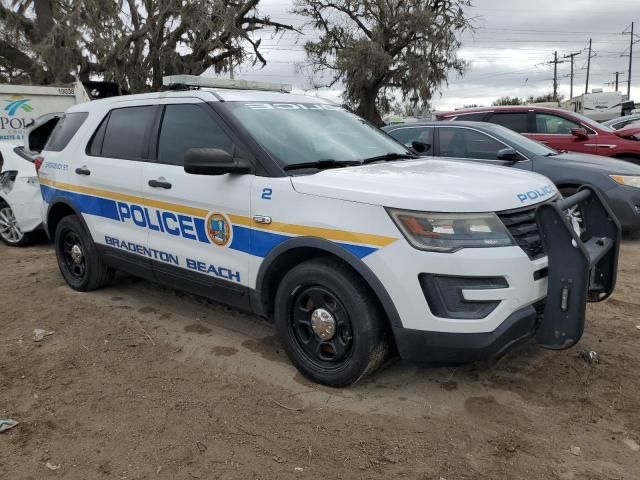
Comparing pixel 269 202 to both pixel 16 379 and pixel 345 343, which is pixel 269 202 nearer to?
pixel 345 343

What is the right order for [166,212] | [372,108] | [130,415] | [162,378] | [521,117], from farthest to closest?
[372,108], [521,117], [166,212], [162,378], [130,415]

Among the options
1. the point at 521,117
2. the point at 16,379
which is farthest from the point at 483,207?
the point at 521,117

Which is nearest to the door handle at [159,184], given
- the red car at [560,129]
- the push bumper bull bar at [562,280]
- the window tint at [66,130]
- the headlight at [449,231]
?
the window tint at [66,130]

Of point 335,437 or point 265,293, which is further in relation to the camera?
point 265,293

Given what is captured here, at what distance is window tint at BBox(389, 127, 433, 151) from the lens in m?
7.33

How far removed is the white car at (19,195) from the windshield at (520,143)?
5.89 m

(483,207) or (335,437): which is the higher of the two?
(483,207)

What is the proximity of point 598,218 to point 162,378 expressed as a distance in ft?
9.65

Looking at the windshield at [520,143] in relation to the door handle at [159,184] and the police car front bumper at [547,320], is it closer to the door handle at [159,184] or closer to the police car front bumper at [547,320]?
the police car front bumper at [547,320]

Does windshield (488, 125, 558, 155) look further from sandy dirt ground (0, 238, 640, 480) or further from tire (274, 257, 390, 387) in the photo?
tire (274, 257, 390, 387)

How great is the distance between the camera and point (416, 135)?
743 centimetres

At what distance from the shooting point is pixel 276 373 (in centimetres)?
353

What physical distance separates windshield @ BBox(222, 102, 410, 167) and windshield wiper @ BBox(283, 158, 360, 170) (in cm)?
2

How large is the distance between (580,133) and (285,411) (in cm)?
718
